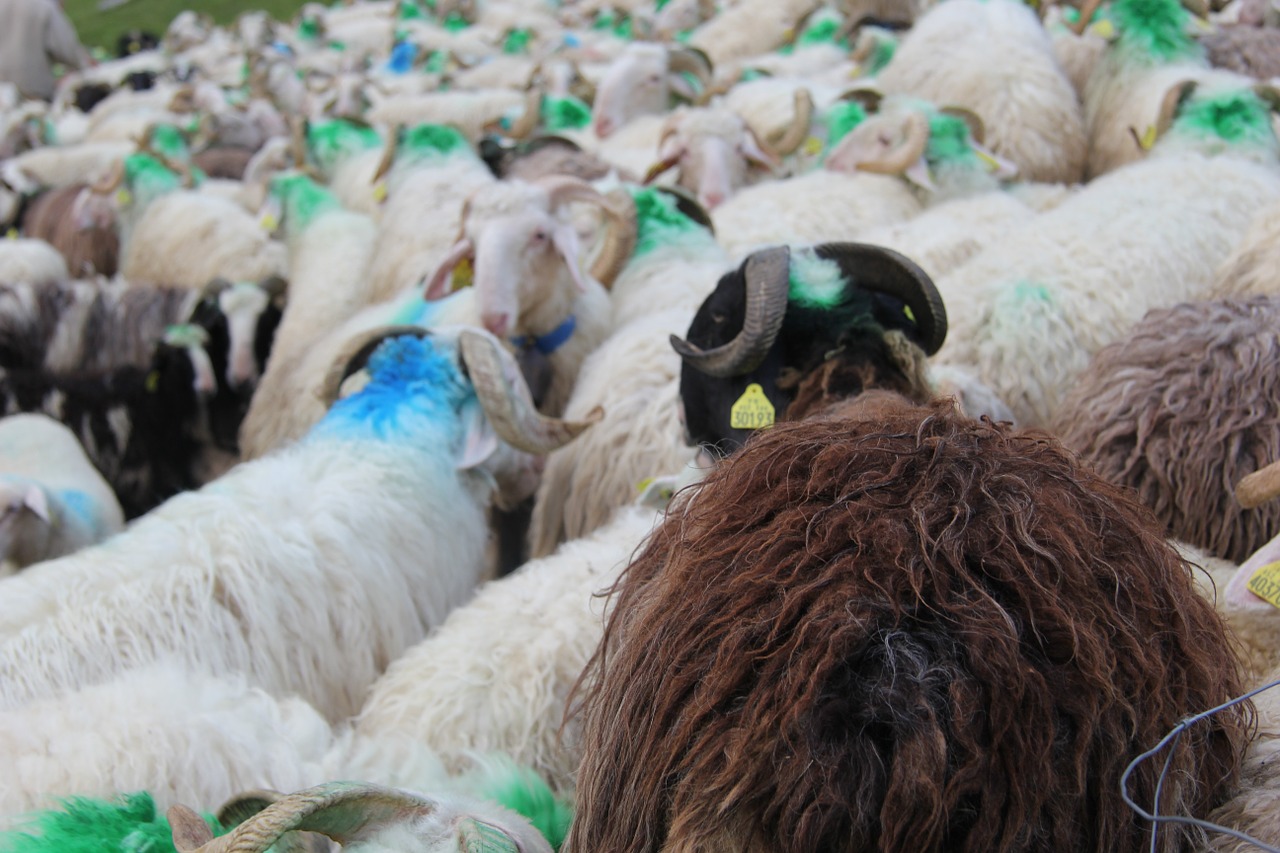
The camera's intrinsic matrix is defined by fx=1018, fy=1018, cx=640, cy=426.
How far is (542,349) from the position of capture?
160 inches

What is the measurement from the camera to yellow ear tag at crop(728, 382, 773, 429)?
244cm

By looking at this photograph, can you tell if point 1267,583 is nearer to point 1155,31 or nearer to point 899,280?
point 899,280

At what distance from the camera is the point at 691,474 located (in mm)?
2213

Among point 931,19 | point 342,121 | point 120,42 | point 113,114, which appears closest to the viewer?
point 931,19

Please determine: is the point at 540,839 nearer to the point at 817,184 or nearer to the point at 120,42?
the point at 817,184

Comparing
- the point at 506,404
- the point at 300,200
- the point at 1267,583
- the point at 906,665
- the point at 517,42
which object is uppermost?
the point at 906,665

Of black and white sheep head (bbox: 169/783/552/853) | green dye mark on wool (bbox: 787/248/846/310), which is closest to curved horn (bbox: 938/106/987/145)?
green dye mark on wool (bbox: 787/248/846/310)

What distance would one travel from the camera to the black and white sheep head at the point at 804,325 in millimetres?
2479

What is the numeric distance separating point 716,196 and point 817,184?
1.80ft

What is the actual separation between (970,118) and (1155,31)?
1338 mm

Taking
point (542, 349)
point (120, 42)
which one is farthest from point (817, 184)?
point (120, 42)

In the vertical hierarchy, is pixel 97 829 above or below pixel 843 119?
above

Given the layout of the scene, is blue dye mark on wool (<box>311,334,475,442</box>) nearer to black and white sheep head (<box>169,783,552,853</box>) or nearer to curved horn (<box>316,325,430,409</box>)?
curved horn (<box>316,325,430,409</box>)

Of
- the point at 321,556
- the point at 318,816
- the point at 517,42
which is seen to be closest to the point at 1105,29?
the point at 321,556
